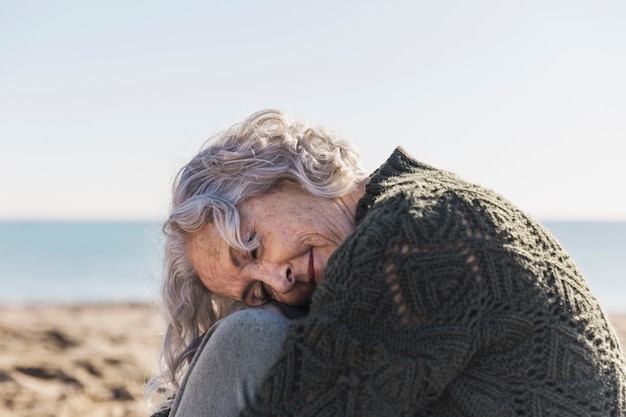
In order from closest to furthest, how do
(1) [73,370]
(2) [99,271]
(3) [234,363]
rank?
(3) [234,363] < (1) [73,370] < (2) [99,271]

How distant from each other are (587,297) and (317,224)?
2.60ft

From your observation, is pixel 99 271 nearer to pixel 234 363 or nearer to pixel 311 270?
pixel 311 270

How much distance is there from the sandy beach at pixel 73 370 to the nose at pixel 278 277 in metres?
1.60

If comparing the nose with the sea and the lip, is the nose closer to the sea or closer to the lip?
the lip

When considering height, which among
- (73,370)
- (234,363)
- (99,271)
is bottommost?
(99,271)

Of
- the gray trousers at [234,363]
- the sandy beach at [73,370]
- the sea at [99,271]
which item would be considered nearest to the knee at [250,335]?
the gray trousers at [234,363]

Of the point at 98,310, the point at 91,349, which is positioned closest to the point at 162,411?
the point at 91,349

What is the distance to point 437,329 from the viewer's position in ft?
5.45

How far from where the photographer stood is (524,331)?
5.73 ft

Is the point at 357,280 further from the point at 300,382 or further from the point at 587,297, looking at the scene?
the point at 587,297

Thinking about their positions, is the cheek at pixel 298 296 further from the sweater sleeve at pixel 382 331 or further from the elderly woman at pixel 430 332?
the sweater sleeve at pixel 382 331

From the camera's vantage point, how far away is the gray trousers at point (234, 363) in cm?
177

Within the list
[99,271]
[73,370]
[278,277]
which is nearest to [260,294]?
[278,277]

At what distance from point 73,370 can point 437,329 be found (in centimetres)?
539
